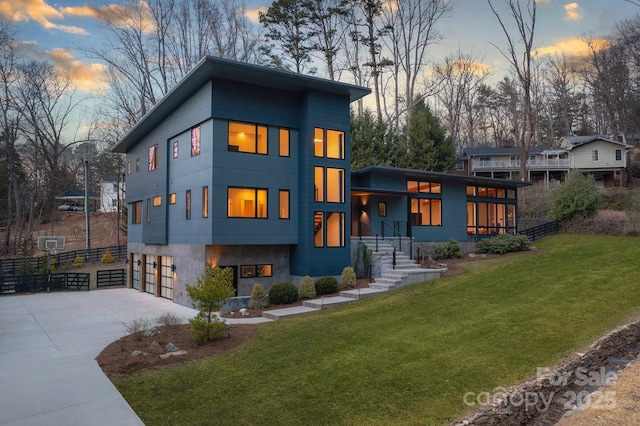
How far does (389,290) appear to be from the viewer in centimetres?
1523

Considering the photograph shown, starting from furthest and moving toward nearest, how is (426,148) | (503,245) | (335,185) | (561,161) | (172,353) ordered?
(561,161) → (426,148) → (503,245) → (335,185) → (172,353)

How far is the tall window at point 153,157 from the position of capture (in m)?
21.6

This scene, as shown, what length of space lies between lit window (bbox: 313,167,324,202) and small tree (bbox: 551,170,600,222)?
20.3 m

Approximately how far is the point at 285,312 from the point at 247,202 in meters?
5.00

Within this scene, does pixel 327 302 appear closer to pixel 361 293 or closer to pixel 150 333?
pixel 361 293

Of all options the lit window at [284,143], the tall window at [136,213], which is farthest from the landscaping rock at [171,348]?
the tall window at [136,213]

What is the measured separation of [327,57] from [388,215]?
777 inches

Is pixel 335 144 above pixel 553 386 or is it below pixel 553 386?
above

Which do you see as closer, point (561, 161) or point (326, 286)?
point (326, 286)

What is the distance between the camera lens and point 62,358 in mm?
9508

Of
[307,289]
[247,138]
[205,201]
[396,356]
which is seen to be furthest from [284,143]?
[396,356]

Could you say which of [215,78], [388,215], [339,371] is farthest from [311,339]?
[388,215]

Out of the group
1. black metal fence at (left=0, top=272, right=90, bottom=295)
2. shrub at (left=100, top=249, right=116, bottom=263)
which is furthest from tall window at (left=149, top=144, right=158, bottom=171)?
shrub at (left=100, top=249, right=116, bottom=263)

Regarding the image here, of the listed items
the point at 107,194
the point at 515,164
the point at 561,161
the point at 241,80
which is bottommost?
the point at 107,194
